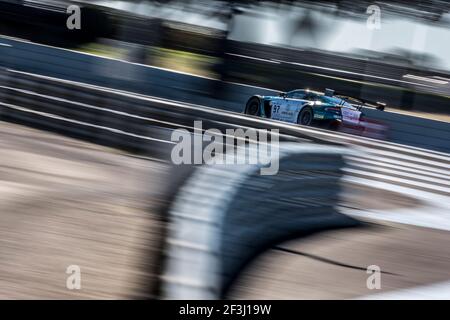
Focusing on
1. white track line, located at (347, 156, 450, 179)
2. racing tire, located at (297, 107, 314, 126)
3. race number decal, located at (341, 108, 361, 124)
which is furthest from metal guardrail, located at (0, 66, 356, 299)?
race number decal, located at (341, 108, 361, 124)

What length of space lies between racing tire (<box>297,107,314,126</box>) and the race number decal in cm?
62

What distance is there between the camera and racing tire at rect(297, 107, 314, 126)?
15.9m

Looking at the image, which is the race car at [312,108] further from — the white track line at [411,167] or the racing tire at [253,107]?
the white track line at [411,167]

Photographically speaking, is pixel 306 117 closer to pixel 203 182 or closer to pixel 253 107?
pixel 253 107

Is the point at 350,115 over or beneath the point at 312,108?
beneath

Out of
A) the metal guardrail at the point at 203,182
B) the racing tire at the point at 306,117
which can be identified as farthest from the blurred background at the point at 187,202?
the racing tire at the point at 306,117

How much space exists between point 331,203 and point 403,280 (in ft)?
6.69

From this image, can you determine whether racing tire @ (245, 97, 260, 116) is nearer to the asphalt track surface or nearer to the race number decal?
the race number decal

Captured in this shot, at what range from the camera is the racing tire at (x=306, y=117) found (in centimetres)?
1587

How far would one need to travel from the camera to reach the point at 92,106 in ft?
36.3

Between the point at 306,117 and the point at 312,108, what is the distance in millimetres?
224

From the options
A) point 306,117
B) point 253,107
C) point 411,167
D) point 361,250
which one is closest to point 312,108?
point 306,117

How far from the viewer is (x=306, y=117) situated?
16000mm

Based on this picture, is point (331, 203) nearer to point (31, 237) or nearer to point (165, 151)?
point (165, 151)
